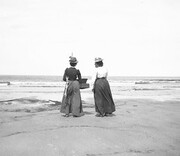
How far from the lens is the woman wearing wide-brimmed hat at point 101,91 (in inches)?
299

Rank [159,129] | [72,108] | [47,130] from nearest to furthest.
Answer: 1. [47,130]
2. [159,129]
3. [72,108]

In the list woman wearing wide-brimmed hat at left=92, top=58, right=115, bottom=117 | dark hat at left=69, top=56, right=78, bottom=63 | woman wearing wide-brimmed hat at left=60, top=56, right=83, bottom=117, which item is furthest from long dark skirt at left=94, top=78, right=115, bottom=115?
dark hat at left=69, top=56, right=78, bottom=63

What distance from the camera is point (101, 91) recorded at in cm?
761

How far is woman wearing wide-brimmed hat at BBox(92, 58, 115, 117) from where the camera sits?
759 cm

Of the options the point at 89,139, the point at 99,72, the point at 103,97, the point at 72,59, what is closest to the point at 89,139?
the point at 89,139

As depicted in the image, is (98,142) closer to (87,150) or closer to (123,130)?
(87,150)

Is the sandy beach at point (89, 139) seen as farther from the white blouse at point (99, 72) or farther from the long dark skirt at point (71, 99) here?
the white blouse at point (99, 72)

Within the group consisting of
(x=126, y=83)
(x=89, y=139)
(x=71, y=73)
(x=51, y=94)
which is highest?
(x=71, y=73)

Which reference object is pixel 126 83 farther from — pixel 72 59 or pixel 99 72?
pixel 72 59

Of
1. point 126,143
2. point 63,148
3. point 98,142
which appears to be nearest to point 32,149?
point 63,148

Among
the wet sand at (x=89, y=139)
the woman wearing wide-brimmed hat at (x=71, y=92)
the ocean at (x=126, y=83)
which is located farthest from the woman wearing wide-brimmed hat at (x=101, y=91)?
the ocean at (x=126, y=83)

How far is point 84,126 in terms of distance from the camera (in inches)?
226

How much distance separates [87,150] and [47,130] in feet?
5.18

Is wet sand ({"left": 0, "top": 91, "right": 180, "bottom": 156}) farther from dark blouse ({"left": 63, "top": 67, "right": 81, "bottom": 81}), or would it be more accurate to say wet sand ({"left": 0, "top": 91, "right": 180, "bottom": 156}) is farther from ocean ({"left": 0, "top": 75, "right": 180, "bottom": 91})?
ocean ({"left": 0, "top": 75, "right": 180, "bottom": 91})
